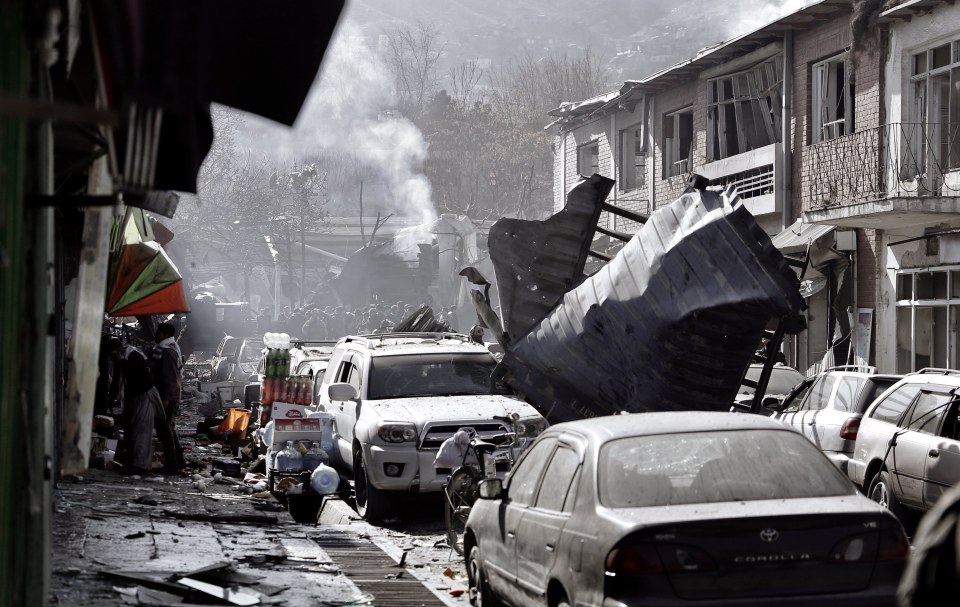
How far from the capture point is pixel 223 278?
219 ft

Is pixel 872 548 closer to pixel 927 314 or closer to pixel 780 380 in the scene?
pixel 780 380

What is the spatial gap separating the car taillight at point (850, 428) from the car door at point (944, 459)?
6.47ft

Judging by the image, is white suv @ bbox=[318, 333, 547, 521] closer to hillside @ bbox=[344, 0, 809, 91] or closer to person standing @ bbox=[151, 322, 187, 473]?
person standing @ bbox=[151, 322, 187, 473]

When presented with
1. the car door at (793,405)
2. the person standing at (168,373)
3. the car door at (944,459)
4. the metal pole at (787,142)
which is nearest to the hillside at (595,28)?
the metal pole at (787,142)

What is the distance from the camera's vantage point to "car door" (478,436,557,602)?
23.5 ft

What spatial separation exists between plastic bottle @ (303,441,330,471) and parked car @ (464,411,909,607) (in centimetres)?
701

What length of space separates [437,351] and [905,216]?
10051 millimetres

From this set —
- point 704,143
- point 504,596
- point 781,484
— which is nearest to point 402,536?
point 504,596

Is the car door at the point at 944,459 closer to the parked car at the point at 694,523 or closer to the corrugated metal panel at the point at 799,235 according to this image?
the parked car at the point at 694,523

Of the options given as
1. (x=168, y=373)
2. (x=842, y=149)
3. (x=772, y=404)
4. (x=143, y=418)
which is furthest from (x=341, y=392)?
(x=842, y=149)

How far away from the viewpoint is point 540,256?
13.2 m

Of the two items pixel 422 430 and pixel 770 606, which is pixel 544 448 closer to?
pixel 770 606

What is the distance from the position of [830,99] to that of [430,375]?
1324 centimetres

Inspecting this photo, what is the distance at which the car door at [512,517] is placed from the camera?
7164 mm
